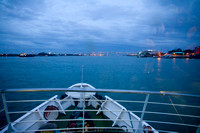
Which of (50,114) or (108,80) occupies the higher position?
(50,114)

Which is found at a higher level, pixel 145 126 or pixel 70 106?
pixel 145 126

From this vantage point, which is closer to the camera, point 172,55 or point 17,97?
point 17,97

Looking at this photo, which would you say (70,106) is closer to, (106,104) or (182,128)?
(106,104)

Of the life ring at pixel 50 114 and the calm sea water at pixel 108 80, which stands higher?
the life ring at pixel 50 114

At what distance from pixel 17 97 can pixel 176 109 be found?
1784cm

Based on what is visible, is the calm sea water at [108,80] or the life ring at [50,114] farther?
the calm sea water at [108,80]

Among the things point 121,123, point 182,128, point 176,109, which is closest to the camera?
point 121,123

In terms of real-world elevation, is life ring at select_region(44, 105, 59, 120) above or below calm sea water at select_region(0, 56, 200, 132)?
above

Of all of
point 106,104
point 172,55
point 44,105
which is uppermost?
point 172,55

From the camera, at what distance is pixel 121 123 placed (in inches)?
151

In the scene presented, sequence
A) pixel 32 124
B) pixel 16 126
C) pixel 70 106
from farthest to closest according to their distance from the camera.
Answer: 1. pixel 70 106
2. pixel 32 124
3. pixel 16 126

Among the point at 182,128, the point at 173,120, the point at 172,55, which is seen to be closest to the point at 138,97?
the point at 173,120

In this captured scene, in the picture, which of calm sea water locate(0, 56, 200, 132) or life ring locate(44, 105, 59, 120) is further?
calm sea water locate(0, 56, 200, 132)

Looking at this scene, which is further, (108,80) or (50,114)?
(108,80)
